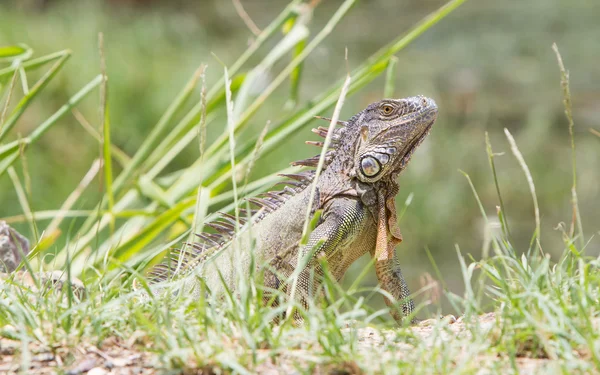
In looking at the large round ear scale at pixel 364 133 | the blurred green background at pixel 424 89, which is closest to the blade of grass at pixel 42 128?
the large round ear scale at pixel 364 133

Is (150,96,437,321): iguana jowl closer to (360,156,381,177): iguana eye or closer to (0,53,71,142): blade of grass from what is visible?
(360,156,381,177): iguana eye

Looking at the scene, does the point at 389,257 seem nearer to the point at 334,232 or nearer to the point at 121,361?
the point at 334,232

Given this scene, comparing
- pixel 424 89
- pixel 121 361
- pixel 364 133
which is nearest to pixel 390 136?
pixel 364 133

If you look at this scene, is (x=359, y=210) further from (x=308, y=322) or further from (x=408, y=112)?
(x=308, y=322)

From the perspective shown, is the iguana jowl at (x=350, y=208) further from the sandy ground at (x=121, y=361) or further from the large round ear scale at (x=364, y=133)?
the sandy ground at (x=121, y=361)

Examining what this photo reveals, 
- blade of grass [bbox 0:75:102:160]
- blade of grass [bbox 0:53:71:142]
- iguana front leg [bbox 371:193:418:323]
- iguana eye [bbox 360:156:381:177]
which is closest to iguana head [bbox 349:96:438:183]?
iguana eye [bbox 360:156:381:177]
